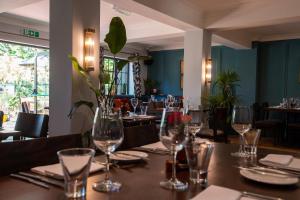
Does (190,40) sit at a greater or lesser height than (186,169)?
greater

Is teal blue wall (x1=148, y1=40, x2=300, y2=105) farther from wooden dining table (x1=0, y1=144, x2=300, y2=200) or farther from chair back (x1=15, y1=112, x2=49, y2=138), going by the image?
wooden dining table (x1=0, y1=144, x2=300, y2=200)

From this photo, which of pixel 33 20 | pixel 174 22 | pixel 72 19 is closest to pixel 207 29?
pixel 174 22

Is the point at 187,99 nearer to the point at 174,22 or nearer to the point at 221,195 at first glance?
the point at 174,22

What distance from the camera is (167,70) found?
9.58 m

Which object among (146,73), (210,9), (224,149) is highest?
(210,9)

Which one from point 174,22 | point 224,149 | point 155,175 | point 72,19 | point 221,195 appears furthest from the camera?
point 174,22

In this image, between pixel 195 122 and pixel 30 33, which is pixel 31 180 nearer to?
pixel 195 122

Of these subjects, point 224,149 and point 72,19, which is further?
point 72,19

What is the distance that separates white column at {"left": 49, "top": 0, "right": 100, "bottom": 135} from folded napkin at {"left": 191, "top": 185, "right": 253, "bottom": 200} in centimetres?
259

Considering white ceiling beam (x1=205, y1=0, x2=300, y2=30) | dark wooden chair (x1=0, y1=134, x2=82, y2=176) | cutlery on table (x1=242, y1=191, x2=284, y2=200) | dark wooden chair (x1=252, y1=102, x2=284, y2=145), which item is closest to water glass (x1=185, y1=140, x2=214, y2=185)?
cutlery on table (x1=242, y1=191, x2=284, y2=200)

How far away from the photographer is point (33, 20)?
627 cm

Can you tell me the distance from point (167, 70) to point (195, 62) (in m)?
4.01

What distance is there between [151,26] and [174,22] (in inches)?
74.4

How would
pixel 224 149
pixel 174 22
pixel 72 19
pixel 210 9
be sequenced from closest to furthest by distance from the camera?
pixel 224 149 < pixel 72 19 < pixel 174 22 < pixel 210 9
